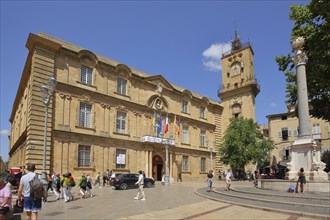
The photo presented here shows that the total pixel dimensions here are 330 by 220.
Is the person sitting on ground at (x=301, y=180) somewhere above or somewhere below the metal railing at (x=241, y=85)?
below

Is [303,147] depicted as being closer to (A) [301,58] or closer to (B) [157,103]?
(A) [301,58]

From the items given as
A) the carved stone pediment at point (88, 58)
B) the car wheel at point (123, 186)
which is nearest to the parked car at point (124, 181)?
the car wheel at point (123, 186)

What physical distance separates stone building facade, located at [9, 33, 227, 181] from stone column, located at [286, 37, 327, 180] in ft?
60.6

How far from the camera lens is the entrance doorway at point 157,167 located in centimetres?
3616

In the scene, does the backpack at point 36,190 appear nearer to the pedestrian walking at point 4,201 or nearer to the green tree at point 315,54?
the pedestrian walking at point 4,201

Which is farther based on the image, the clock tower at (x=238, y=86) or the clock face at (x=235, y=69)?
the clock face at (x=235, y=69)

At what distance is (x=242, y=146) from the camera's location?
40.2 m

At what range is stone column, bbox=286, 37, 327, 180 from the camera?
Answer: 643 inches

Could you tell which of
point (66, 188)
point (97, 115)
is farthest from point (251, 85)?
point (66, 188)

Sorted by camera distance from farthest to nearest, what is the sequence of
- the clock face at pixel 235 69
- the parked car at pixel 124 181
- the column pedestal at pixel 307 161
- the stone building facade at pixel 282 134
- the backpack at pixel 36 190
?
the clock face at pixel 235 69
the stone building facade at pixel 282 134
the parked car at pixel 124 181
the column pedestal at pixel 307 161
the backpack at pixel 36 190

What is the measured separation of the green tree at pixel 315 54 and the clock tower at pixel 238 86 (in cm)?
2705

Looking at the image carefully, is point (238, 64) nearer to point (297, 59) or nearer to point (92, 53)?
point (92, 53)

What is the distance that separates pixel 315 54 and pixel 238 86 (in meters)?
35.0

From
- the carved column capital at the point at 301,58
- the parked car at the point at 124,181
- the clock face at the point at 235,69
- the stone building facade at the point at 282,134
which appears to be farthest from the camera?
the clock face at the point at 235,69
